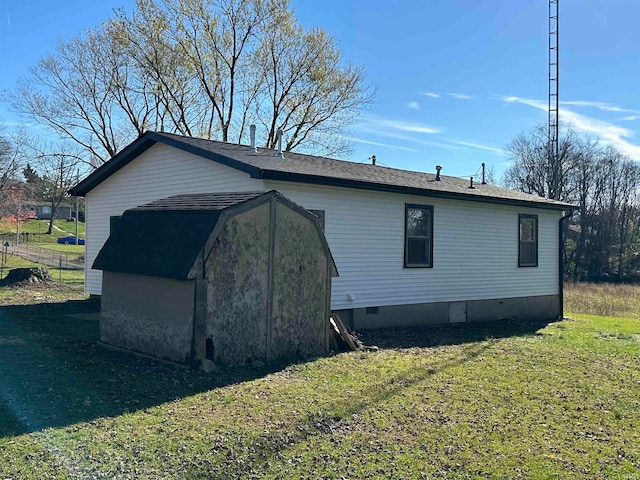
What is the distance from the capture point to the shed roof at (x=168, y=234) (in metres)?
6.88

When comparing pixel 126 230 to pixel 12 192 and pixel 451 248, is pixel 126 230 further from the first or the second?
pixel 12 192

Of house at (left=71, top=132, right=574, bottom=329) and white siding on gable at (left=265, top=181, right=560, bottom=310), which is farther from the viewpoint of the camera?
white siding on gable at (left=265, top=181, right=560, bottom=310)

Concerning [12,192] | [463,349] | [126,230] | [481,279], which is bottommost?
[463,349]

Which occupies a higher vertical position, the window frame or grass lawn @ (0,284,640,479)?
the window frame

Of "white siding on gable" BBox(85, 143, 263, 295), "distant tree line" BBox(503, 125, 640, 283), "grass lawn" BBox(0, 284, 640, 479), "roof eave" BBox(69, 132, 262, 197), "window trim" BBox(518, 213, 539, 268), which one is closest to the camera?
"grass lawn" BBox(0, 284, 640, 479)

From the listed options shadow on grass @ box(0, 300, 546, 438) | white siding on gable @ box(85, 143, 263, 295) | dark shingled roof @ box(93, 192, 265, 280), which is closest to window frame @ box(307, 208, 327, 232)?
white siding on gable @ box(85, 143, 263, 295)

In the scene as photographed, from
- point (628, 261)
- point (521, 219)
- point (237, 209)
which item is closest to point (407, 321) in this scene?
point (521, 219)

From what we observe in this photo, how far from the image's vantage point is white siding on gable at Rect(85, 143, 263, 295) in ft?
34.2

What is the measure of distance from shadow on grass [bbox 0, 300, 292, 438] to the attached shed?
0.33 metres

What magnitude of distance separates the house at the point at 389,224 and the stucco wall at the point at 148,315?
278 cm

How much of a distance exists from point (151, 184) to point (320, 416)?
855 cm

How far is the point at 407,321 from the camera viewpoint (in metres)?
12.0

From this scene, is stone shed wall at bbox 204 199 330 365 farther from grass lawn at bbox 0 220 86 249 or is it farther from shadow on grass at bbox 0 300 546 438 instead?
grass lawn at bbox 0 220 86 249

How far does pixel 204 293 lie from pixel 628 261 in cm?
4085
